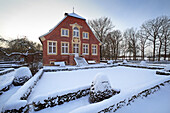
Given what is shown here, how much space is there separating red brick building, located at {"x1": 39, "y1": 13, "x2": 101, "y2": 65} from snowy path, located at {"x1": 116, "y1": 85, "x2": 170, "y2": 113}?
12795 mm

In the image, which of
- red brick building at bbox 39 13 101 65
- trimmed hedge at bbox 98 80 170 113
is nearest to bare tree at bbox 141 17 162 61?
red brick building at bbox 39 13 101 65

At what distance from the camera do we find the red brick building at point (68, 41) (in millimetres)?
14180

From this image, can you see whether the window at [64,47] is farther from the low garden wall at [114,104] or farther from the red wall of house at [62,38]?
the low garden wall at [114,104]

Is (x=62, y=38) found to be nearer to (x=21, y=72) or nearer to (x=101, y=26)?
(x=21, y=72)

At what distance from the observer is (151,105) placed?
3.68 metres

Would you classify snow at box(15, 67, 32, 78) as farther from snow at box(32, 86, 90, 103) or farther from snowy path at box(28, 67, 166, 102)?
snow at box(32, 86, 90, 103)

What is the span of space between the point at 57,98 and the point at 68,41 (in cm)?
1391

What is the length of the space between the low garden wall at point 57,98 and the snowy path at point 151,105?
1.84 metres

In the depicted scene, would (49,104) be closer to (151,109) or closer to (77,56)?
(151,109)

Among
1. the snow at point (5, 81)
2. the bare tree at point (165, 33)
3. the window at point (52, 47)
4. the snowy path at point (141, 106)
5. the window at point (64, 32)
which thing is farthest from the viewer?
the bare tree at point (165, 33)

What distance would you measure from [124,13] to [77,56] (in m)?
12.2

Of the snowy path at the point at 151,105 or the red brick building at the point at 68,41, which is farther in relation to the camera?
the red brick building at the point at 68,41

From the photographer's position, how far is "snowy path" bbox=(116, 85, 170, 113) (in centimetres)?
322

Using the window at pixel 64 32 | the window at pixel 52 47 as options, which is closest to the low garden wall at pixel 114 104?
the window at pixel 52 47
